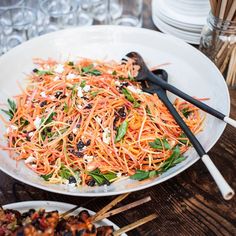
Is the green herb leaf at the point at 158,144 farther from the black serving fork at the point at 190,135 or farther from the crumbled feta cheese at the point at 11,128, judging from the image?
the crumbled feta cheese at the point at 11,128

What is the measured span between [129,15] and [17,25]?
0.55m

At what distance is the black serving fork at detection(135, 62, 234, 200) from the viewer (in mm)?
1050

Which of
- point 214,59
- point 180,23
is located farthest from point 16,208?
point 180,23

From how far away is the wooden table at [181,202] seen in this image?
126 cm

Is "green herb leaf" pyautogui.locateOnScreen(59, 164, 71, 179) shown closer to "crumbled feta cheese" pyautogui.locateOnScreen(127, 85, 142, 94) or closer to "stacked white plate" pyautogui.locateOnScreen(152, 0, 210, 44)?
"crumbled feta cheese" pyautogui.locateOnScreen(127, 85, 142, 94)

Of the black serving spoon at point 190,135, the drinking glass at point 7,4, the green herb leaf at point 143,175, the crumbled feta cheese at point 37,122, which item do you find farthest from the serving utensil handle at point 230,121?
the drinking glass at point 7,4

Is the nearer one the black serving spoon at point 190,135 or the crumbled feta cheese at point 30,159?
the black serving spoon at point 190,135

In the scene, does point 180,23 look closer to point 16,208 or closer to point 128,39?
point 128,39

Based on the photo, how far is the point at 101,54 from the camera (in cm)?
176

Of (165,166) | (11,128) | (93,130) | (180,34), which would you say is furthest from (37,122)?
(180,34)

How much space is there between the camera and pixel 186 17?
195 centimetres

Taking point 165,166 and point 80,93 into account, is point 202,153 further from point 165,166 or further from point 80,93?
point 80,93

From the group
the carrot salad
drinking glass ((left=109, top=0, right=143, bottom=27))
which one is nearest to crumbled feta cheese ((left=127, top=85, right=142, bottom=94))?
the carrot salad

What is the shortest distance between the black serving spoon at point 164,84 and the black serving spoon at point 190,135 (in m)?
0.02
